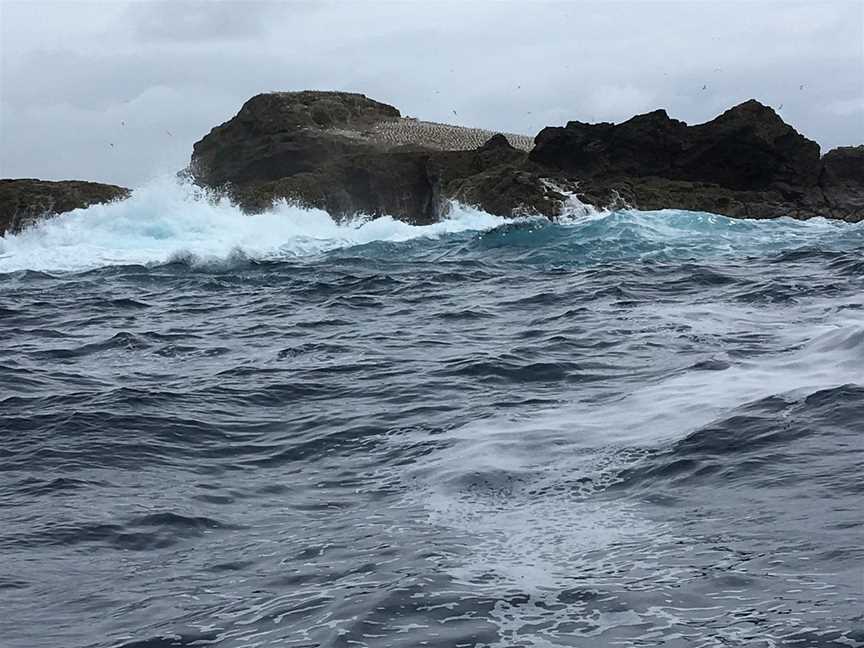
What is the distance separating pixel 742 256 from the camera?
18.1m

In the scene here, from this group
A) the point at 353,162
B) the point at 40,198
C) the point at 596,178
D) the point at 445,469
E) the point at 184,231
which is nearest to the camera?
the point at 445,469

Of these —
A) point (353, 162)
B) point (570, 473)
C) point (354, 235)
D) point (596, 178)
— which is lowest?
point (570, 473)

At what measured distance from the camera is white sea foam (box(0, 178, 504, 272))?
895 inches

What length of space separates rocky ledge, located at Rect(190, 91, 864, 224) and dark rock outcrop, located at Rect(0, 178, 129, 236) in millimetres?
3521

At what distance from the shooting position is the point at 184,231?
25469 mm

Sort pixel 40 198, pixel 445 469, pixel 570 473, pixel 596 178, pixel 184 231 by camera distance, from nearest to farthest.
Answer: pixel 570 473, pixel 445 469, pixel 184 231, pixel 40 198, pixel 596 178

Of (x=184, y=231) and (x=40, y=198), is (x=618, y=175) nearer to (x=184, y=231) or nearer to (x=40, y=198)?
(x=184, y=231)

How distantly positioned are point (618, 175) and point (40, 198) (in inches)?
580

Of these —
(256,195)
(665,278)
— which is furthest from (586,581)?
(256,195)

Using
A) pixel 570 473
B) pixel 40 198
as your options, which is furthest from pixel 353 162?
pixel 570 473

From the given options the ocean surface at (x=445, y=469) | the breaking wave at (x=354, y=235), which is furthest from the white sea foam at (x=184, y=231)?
the ocean surface at (x=445, y=469)

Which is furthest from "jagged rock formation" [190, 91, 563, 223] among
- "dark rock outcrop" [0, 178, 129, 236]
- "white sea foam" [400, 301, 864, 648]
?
"white sea foam" [400, 301, 864, 648]

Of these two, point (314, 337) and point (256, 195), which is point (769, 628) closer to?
point (314, 337)

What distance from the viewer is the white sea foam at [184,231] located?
74.6ft
